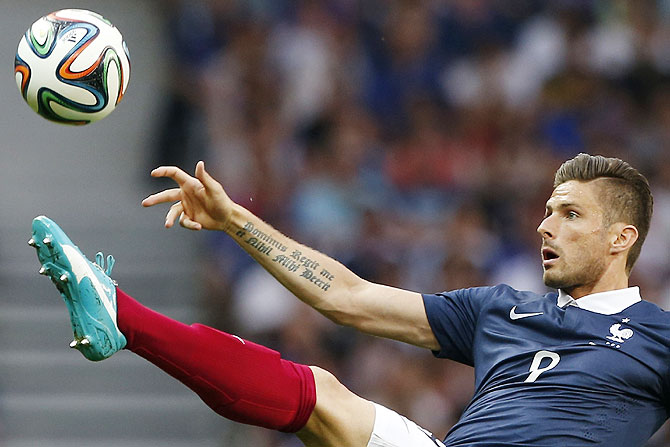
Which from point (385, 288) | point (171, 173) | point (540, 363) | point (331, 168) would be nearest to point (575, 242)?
point (540, 363)

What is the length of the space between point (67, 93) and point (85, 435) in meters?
4.69

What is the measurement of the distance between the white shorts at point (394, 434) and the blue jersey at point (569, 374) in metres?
0.15

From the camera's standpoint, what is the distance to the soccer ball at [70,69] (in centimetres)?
441

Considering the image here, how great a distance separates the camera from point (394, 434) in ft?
13.9

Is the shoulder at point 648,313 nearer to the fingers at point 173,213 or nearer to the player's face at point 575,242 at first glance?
the player's face at point 575,242

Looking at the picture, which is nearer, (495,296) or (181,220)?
Answer: (181,220)

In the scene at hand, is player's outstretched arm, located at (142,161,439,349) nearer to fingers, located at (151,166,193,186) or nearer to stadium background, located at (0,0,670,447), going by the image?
fingers, located at (151,166,193,186)

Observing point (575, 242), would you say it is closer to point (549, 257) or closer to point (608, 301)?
point (549, 257)

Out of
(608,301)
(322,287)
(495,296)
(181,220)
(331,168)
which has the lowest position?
(181,220)

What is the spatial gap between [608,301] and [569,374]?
1.29 ft

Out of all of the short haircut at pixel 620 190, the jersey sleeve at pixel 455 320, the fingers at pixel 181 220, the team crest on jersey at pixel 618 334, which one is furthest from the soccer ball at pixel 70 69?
the team crest on jersey at pixel 618 334

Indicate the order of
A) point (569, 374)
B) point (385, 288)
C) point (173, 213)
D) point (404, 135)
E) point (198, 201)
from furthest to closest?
1. point (404, 135)
2. point (385, 288)
3. point (198, 201)
4. point (173, 213)
5. point (569, 374)

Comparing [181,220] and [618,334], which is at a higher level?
[618,334]

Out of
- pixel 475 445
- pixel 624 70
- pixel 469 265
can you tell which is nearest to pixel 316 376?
pixel 475 445
